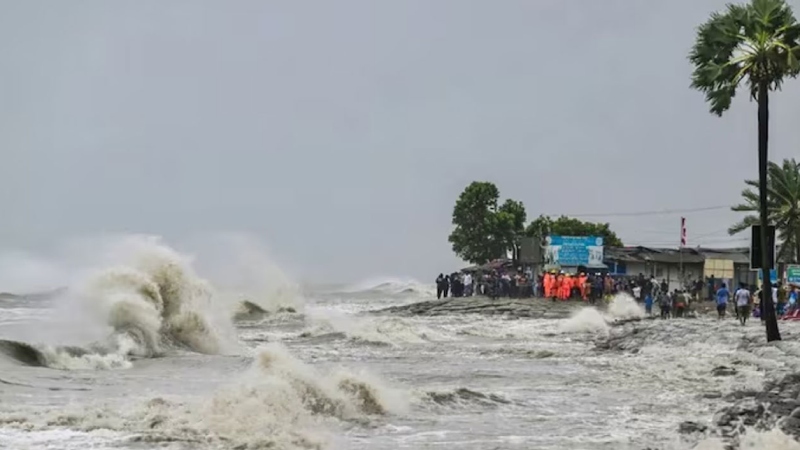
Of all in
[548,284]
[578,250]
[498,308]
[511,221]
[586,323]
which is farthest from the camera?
[511,221]

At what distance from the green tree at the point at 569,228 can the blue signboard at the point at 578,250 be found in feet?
79.1

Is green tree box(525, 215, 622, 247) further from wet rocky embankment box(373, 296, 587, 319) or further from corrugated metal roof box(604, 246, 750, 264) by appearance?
wet rocky embankment box(373, 296, 587, 319)

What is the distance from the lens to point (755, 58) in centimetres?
1973

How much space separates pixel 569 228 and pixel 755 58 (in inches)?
2399

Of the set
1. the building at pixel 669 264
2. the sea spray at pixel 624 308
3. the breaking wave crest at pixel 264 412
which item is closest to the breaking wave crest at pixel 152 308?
the breaking wave crest at pixel 264 412

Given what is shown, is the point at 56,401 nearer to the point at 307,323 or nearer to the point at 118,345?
the point at 118,345

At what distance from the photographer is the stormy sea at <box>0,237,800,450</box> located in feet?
32.7

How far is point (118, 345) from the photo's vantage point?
67.5 ft

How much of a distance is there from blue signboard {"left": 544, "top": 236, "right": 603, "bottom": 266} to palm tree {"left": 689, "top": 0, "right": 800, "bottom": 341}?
1314 inches

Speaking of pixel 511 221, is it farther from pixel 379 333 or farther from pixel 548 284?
pixel 379 333

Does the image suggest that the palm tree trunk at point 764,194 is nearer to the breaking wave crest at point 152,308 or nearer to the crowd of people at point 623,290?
the crowd of people at point 623,290

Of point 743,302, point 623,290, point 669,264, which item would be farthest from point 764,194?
point 669,264

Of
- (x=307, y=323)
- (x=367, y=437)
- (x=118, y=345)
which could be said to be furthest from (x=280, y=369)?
(x=307, y=323)

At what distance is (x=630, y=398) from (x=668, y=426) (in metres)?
2.97
